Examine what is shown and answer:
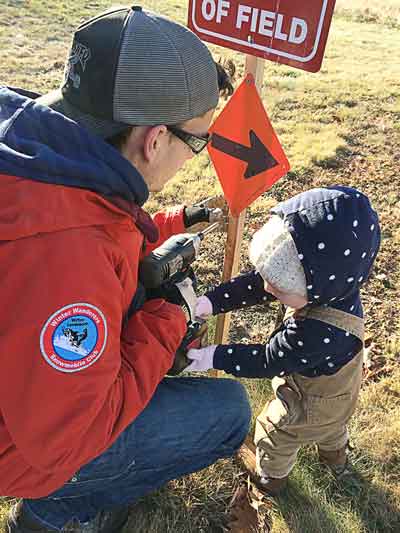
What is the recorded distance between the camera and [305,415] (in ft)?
6.47

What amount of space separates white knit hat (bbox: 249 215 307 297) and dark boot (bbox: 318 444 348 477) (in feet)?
2.78

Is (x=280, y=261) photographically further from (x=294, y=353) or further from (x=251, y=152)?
(x=251, y=152)

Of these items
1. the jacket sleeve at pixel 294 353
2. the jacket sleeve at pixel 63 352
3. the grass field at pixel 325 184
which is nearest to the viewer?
the jacket sleeve at pixel 63 352

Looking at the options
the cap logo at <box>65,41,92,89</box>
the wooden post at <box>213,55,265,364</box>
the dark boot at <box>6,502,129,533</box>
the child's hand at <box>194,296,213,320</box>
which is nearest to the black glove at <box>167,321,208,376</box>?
the child's hand at <box>194,296,213,320</box>

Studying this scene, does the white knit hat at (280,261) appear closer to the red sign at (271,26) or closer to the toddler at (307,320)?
the toddler at (307,320)

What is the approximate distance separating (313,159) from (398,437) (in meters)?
2.87

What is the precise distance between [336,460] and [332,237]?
1.08 metres

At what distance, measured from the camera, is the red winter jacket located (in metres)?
1.21

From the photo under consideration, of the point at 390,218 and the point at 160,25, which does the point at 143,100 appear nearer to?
the point at 160,25

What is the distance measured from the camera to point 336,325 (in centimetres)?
178

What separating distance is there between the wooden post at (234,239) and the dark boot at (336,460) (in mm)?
667

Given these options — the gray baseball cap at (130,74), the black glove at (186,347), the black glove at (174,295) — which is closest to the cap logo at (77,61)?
the gray baseball cap at (130,74)

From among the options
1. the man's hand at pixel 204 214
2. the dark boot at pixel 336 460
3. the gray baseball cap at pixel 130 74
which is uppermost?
the gray baseball cap at pixel 130 74

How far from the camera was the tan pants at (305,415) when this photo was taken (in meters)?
1.93
